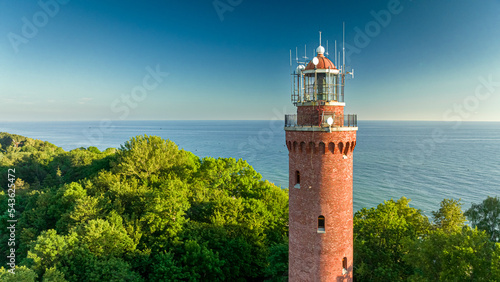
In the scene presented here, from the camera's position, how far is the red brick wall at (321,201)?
17172 mm

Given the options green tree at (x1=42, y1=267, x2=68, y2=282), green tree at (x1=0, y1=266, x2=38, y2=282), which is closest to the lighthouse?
green tree at (x1=42, y1=267, x2=68, y2=282)

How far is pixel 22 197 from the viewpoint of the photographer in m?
45.1

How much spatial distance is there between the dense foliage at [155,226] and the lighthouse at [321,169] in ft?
28.0

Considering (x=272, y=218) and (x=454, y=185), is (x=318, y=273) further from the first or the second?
(x=454, y=185)

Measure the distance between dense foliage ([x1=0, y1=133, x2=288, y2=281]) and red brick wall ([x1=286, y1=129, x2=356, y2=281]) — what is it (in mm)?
8410

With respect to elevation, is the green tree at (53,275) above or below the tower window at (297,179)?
below

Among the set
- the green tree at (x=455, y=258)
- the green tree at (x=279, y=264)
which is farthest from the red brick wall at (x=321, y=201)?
the green tree at (x=279, y=264)

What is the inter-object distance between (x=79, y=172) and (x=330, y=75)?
46409 mm

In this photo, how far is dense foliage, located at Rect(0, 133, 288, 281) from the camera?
24.9m

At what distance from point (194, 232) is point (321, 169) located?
17.1 metres

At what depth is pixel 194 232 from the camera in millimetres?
29266

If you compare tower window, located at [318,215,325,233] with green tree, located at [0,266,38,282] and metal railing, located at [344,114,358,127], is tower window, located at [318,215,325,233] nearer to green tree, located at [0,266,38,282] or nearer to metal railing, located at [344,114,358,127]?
metal railing, located at [344,114,358,127]

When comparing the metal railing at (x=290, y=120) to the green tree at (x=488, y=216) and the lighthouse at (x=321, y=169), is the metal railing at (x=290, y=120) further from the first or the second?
the green tree at (x=488, y=216)

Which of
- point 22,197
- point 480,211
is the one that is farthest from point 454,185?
point 22,197
